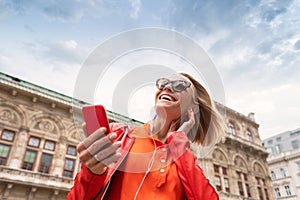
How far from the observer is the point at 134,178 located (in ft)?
4.80

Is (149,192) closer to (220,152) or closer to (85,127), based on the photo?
(85,127)

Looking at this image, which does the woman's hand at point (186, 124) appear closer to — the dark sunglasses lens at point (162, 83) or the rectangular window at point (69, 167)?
the dark sunglasses lens at point (162, 83)

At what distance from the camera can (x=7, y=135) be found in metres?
11.0

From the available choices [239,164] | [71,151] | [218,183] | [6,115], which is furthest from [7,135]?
[239,164]

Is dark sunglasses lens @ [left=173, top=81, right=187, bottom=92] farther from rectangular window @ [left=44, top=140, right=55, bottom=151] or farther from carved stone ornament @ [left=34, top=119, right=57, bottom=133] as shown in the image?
carved stone ornament @ [left=34, top=119, right=57, bottom=133]

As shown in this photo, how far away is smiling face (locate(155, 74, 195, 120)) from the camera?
5.91ft

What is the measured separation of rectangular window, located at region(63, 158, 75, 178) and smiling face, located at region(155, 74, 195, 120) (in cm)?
1191

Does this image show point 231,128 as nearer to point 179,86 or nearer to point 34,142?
point 34,142

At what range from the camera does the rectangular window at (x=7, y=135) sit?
10914 mm

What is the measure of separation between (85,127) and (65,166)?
41.0ft

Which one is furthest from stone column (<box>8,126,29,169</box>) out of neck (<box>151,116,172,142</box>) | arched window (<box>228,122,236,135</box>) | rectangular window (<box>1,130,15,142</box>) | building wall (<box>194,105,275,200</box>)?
arched window (<box>228,122,236,135</box>)

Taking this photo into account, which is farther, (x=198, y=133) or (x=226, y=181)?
(x=226, y=181)

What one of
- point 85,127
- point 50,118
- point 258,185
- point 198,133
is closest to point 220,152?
point 258,185

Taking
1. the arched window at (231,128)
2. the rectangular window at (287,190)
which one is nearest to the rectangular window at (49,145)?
the arched window at (231,128)
